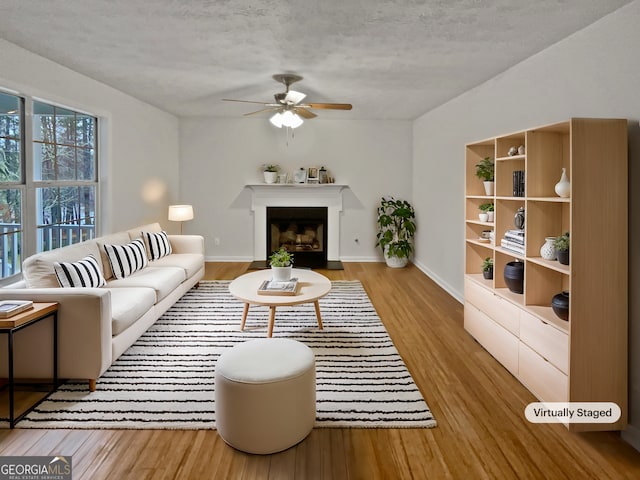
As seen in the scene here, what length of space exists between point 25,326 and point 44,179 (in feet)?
6.74

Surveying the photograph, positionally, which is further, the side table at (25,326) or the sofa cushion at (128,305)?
the sofa cushion at (128,305)

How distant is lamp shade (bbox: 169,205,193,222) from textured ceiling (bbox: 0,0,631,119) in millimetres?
1826

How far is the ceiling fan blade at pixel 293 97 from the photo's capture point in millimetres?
4457

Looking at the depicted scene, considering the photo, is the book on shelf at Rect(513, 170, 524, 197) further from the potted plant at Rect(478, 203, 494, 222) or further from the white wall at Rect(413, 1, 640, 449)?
the potted plant at Rect(478, 203, 494, 222)

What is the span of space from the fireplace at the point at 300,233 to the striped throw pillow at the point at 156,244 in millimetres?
2299

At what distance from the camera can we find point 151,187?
6148 millimetres

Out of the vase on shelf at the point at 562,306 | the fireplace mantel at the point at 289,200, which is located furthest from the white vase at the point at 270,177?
the vase on shelf at the point at 562,306

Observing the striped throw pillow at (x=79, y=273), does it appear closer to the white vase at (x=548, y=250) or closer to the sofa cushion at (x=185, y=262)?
the sofa cushion at (x=185, y=262)

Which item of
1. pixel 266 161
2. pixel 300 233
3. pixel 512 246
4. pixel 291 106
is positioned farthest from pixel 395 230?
pixel 512 246

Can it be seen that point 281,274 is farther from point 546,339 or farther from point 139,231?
point 546,339

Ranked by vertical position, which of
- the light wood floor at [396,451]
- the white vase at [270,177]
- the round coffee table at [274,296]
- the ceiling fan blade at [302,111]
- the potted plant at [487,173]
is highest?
the ceiling fan blade at [302,111]

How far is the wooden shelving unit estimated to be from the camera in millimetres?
2400

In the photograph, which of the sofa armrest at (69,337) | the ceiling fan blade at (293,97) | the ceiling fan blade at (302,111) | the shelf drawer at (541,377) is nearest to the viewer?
the shelf drawer at (541,377)

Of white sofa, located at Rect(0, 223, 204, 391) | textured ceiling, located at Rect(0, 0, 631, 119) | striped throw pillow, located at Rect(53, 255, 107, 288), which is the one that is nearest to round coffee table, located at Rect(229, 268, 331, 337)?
white sofa, located at Rect(0, 223, 204, 391)
